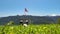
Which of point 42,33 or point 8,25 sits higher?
point 8,25

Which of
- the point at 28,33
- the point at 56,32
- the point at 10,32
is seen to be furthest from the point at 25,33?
the point at 56,32

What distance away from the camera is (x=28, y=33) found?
1.62m

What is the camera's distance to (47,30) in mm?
1693

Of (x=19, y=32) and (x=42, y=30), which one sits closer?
(x=19, y=32)

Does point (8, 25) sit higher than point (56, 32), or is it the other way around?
point (8, 25)

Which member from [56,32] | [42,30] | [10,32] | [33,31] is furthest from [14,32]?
[56,32]

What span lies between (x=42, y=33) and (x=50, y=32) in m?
0.07

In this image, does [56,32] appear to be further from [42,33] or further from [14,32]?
[14,32]

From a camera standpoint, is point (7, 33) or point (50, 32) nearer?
point (7, 33)

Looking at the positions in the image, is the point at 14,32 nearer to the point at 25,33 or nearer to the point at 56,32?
the point at 25,33

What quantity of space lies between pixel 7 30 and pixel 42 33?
1.03ft

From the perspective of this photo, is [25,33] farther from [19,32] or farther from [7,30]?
[7,30]

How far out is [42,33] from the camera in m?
1.66

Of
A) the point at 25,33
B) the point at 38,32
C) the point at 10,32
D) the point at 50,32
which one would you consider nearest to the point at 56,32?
the point at 50,32
